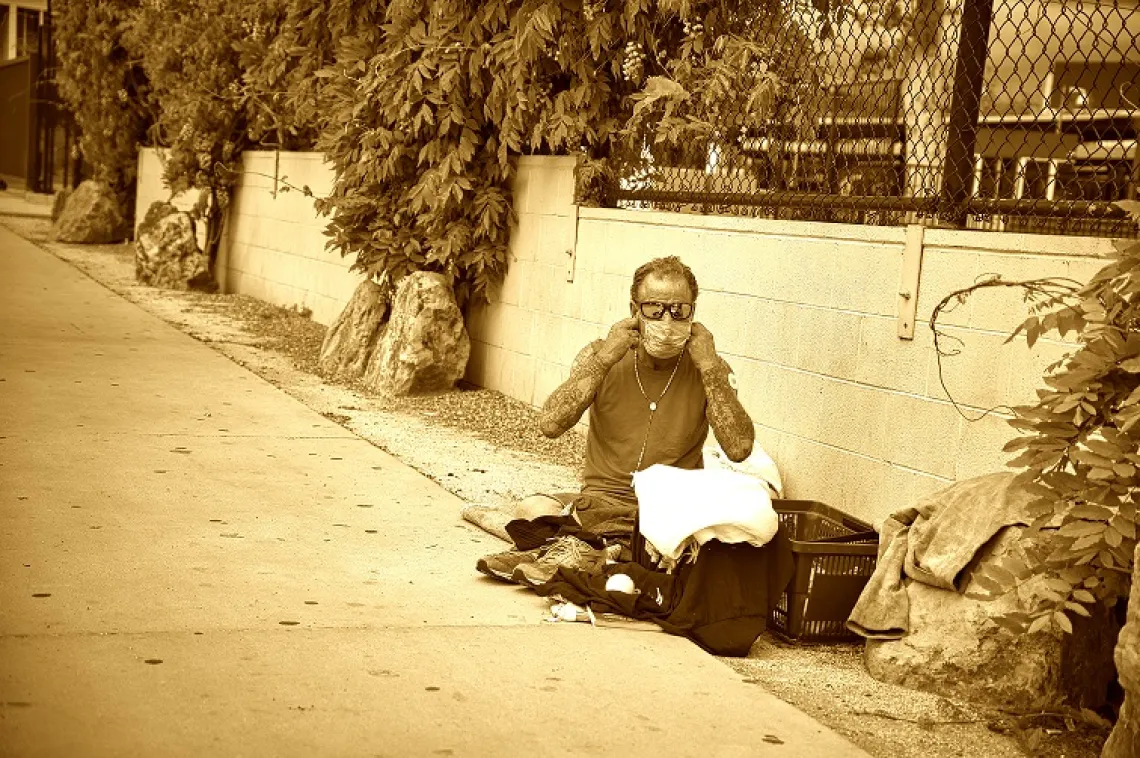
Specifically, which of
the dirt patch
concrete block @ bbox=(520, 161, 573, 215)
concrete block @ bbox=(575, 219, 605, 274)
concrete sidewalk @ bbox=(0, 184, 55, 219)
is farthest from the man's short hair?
concrete sidewalk @ bbox=(0, 184, 55, 219)

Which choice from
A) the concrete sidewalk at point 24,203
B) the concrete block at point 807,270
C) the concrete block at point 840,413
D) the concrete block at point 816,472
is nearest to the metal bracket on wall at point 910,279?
the concrete block at point 840,413

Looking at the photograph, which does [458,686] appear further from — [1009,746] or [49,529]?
[49,529]

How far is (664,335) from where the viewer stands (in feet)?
17.9

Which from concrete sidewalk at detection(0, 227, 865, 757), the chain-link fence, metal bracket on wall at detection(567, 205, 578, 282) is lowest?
concrete sidewalk at detection(0, 227, 865, 757)

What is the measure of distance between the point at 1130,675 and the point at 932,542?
107cm

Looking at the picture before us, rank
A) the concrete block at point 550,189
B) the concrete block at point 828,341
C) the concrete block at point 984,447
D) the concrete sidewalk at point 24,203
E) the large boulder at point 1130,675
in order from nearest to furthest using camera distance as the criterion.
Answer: the large boulder at point 1130,675, the concrete block at point 984,447, the concrete block at point 828,341, the concrete block at point 550,189, the concrete sidewalk at point 24,203

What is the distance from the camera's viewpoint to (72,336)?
10.6 m

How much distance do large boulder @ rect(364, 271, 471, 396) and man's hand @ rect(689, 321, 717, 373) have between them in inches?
151

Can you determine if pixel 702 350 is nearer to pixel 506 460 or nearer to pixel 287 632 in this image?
pixel 287 632

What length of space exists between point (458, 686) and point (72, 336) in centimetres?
750

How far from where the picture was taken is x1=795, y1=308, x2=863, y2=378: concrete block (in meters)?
6.09

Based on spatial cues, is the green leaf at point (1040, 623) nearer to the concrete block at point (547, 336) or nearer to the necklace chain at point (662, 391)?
the necklace chain at point (662, 391)

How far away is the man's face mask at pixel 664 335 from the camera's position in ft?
17.9

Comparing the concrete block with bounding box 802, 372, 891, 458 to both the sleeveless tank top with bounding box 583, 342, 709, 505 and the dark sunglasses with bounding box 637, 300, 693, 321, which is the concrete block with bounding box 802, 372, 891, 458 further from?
the dark sunglasses with bounding box 637, 300, 693, 321
